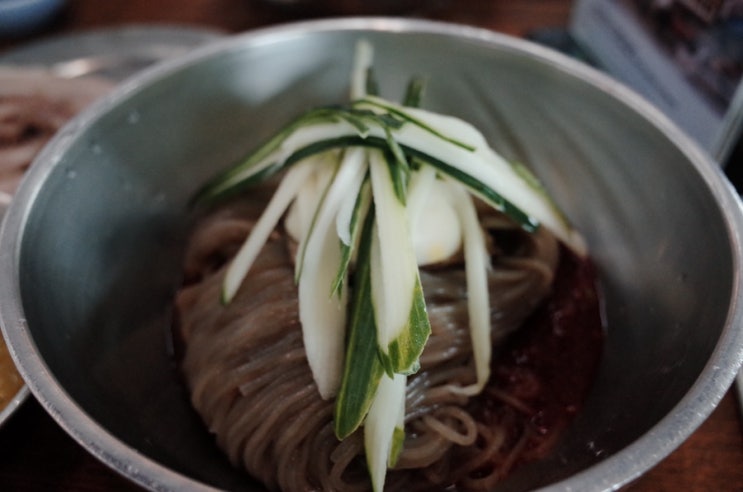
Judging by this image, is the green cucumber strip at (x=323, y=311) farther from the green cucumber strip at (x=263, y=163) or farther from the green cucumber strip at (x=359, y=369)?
the green cucumber strip at (x=263, y=163)

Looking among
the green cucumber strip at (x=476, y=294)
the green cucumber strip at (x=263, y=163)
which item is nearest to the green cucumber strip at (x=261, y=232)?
the green cucumber strip at (x=263, y=163)

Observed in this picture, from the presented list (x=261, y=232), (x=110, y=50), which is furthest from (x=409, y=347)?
(x=110, y=50)

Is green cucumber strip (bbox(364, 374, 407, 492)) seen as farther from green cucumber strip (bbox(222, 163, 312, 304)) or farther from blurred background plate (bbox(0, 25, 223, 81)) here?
blurred background plate (bbox(0, 25, 223, 81))

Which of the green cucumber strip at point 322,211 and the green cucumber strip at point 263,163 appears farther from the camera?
the green cucumber strip at point 263,163

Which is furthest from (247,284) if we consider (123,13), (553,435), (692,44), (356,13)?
(123,13)

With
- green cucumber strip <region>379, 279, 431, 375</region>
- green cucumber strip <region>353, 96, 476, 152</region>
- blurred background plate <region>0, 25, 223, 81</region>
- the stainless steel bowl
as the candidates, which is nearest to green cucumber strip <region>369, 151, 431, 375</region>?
green cucumber strip <region>379, 279, 431, 375</region>

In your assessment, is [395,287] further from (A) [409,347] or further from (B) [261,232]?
(B) [261,232]
